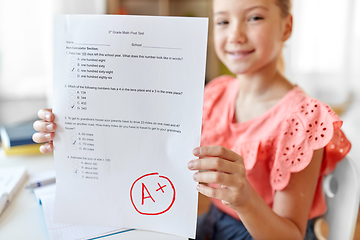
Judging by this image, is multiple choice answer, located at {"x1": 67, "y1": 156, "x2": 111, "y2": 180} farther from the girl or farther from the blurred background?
the blurred background

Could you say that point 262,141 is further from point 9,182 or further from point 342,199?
point 9,182

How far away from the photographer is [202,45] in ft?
1.81

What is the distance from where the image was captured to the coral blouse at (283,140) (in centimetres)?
72

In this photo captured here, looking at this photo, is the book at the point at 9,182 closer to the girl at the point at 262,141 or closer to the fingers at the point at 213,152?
the girl at the point at 262,141

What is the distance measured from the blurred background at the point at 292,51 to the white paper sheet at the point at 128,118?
1491 millimetres

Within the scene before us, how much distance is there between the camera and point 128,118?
58 centimetres

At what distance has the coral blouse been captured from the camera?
2.35 ft

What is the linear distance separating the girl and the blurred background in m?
1.12

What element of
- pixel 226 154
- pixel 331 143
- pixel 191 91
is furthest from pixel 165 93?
pixel 331 143

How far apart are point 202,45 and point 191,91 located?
0.08 m

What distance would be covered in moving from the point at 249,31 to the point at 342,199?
45 cm

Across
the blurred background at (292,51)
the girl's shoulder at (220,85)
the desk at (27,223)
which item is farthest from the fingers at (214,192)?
the blurred background at (292,51)

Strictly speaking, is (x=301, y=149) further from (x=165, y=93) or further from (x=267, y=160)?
(x=165, y=93)

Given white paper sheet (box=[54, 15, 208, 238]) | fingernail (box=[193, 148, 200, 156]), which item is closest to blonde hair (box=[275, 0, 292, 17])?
white paper sheet (box=[54, 15, 208, 238])
